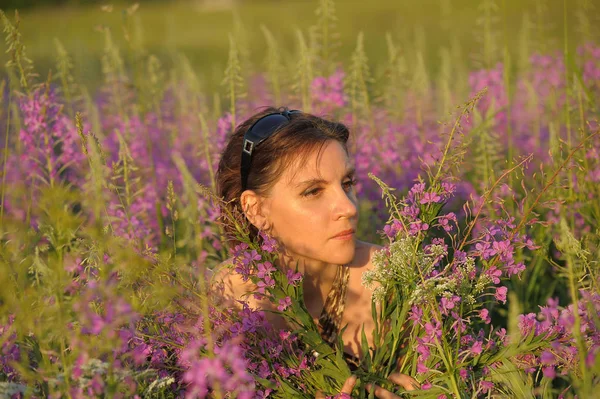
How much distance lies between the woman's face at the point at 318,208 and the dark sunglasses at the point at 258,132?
19 centimetres

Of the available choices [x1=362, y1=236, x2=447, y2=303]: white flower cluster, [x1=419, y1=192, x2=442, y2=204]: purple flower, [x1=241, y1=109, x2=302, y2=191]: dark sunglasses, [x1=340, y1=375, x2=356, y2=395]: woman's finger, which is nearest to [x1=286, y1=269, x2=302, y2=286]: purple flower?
[x1=362, y1=236, x2=447, y2=303]: white flower cluster

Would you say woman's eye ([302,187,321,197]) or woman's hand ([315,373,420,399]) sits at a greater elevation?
woman's eye ([302,187,321,197])

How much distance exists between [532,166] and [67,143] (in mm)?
2941

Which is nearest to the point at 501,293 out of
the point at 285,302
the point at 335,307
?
the point at 285,302

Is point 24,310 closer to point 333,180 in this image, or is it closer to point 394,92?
point 333,180

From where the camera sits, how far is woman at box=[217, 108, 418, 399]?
2701mm

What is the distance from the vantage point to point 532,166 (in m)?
4.68

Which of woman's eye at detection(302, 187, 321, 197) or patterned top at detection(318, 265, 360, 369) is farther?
patterned top at detection(318, 265, 360, 369)

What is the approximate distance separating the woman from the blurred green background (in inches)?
59.6

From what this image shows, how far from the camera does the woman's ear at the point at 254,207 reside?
2.90 metres

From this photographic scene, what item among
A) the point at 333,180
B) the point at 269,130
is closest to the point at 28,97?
the point at 269,130

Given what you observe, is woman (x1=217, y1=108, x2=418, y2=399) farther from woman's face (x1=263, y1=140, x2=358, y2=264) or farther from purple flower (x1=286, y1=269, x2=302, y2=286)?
purple flower (x1=286, y1=269, x2=302, y2=286)

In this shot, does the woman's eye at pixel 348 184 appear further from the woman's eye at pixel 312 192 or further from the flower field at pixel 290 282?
the flower field at pixel 290 282

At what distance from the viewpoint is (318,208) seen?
2.70 m
